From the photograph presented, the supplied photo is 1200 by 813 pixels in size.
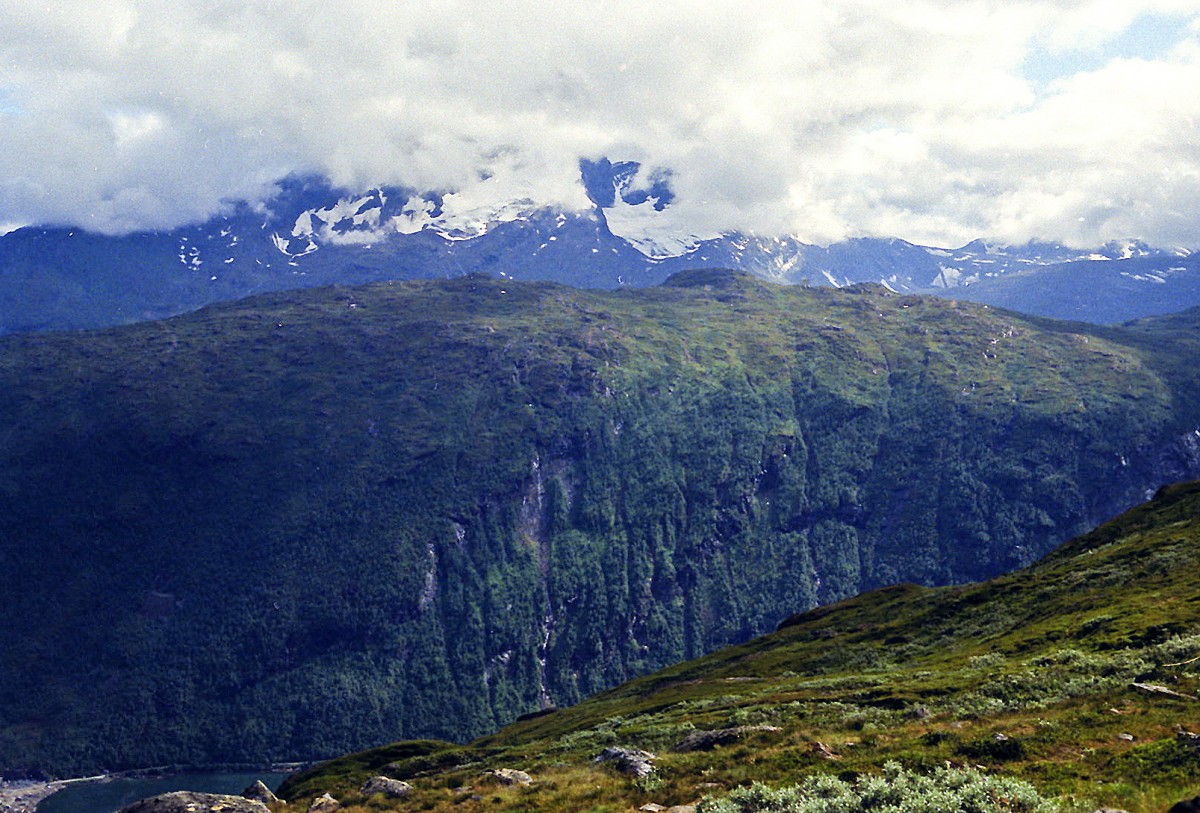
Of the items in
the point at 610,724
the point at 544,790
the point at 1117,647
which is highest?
the point at 544,790

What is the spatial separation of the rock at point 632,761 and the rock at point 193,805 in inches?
825

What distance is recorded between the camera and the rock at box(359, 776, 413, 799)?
57.9 meters

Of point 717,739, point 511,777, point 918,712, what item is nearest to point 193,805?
point 511,777

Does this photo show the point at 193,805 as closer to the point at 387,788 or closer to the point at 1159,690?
the point at 387,788

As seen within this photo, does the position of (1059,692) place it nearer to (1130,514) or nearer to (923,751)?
(923,751)

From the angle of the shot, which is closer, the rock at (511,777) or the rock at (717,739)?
the rock at (511,777)

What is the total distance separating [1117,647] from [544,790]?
53.8 meters

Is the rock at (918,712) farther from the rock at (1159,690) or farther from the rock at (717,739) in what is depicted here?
the rock at (1159,690)

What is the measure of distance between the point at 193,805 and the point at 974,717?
4560 cm

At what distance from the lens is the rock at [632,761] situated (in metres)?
49.6

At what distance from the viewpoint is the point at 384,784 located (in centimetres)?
6056

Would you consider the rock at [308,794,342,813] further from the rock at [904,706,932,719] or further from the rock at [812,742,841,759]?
the rock at [904,706,932,719]

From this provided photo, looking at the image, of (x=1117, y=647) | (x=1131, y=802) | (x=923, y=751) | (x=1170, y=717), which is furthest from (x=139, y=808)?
(x=1117, y=647)

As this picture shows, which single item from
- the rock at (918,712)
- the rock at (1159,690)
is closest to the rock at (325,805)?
the rock at (918,712)
